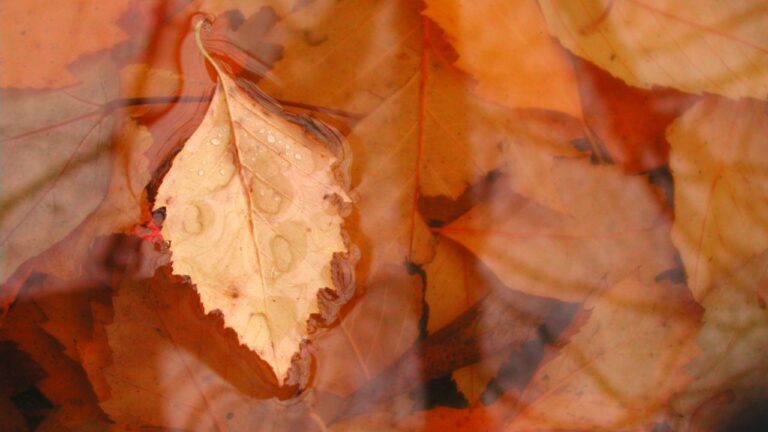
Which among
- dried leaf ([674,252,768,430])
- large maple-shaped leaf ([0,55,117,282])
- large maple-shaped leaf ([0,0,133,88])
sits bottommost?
dried leaf ([674,252,768,430])

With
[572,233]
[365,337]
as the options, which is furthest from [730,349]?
[365,337]

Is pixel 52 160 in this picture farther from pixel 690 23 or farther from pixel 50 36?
pixel 690 23

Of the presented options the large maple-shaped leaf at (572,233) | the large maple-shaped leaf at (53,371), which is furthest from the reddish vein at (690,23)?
the large maple-shaped leaf at (53,371)

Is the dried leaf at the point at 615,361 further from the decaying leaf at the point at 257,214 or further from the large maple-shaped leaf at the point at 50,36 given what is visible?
the large maple-shaped leaf at the point at 50,36

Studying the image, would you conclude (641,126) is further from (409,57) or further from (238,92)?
(238,92)

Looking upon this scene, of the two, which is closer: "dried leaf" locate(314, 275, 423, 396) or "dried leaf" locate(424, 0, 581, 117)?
"dried leaf" locate(424, 0, 581, 117)

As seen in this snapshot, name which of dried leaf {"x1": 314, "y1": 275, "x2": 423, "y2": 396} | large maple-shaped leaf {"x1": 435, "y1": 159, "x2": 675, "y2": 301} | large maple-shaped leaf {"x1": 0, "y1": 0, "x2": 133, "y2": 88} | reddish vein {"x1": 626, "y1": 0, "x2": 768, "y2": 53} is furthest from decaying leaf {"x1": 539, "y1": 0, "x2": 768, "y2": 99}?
large maple-shaped leaf {"x1": 0, "y1": 0, "x2": 133, "y2": 88}

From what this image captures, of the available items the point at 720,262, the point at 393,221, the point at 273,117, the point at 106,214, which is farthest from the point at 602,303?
the point at 106,214

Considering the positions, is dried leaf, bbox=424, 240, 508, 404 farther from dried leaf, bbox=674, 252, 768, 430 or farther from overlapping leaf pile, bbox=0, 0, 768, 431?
dried leaf, bbox=674, 252, 768, 430
